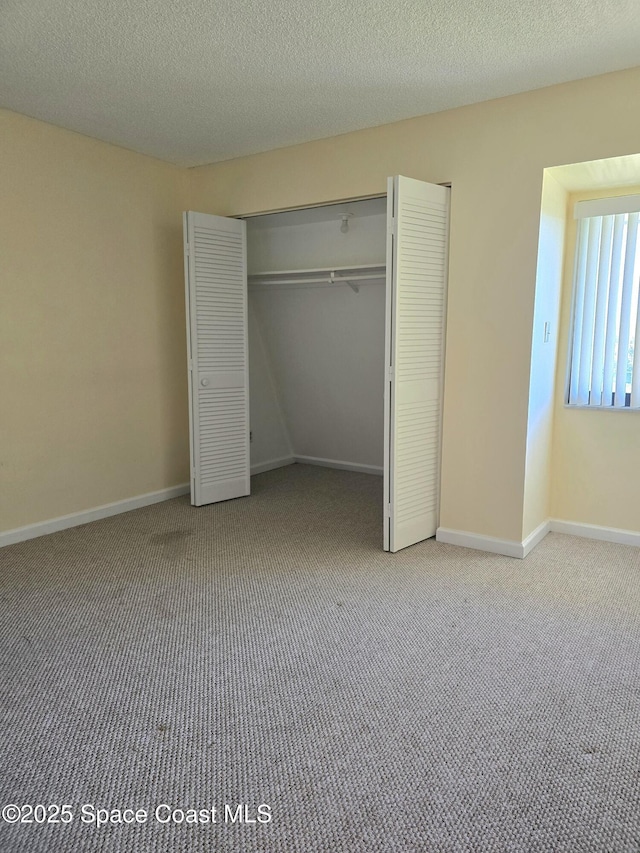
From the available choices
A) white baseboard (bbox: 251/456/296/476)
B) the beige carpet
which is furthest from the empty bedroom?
white baseboard (bbox: 251/456/296/476)

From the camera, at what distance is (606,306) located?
11.7ft

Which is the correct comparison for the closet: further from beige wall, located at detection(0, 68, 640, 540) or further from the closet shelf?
beige wall, located at detection(0, 68, 640, 540)

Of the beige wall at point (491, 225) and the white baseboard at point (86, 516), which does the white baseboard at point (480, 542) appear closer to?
the beige wall at point (491, 225)

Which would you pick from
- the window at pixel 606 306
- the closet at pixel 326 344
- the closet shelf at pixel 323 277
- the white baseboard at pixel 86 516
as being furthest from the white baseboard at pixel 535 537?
the white baseboard at pixel 86 516

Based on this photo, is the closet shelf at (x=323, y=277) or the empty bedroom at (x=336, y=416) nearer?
the empty bedroom at (x=336, y=416)

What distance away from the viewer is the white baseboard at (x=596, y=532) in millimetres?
3619

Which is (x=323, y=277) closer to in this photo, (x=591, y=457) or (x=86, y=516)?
(x=591, y=457)

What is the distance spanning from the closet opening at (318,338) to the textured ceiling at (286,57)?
34.7 inches

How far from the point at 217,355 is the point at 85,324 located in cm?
91

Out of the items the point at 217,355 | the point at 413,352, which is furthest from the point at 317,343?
the point at 413,352

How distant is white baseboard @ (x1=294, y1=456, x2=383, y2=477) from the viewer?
5.43m

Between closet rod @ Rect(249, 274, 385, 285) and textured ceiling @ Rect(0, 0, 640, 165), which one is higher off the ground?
textured ceiling @ Rect(0, 0, 640, 165)

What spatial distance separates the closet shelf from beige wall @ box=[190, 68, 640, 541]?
657 mm

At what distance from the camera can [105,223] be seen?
4051 millimetres
